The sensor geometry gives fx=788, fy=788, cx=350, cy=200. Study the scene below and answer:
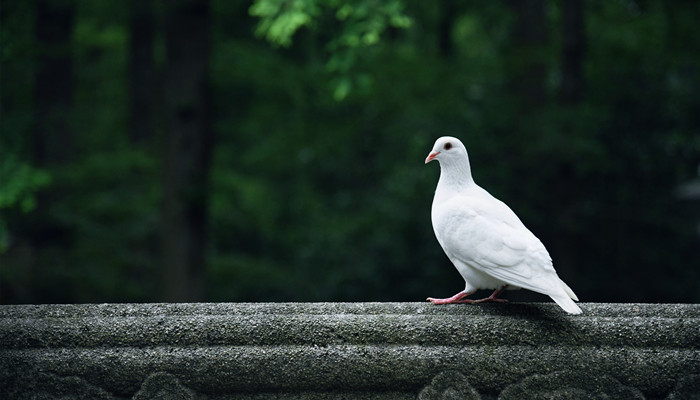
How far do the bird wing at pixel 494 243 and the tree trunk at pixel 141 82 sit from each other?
917cm

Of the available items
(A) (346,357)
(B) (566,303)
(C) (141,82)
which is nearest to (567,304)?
(B) (566,303)

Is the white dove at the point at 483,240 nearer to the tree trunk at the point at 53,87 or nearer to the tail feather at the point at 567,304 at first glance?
the tail feather at the point at 567,304

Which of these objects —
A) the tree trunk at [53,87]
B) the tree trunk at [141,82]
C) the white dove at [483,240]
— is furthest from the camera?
the tree trunk at [141,82]

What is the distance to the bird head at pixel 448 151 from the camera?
3.58 metres

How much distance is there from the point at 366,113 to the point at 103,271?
437 cm

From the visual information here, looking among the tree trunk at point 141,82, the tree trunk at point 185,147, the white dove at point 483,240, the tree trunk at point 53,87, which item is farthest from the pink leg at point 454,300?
the tree trunk at point 141,82

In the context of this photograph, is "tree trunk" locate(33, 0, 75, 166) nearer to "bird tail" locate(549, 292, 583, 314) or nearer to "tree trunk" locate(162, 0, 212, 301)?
"tree trunk" locate(162, 0, 212, 301)

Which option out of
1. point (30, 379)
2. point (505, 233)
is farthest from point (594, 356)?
point (30, 379)

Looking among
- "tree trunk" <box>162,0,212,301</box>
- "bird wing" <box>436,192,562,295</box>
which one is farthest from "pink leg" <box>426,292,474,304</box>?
"tree trunk" <box>162,0,212,301</box>

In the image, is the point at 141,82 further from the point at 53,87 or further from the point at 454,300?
the point at 454,300

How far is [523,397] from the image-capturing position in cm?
300

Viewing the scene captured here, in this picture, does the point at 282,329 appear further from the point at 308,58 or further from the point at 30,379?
the point at 308,58

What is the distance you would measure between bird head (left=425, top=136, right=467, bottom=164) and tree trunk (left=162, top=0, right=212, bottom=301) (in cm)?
454

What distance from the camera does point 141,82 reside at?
1215 cm
